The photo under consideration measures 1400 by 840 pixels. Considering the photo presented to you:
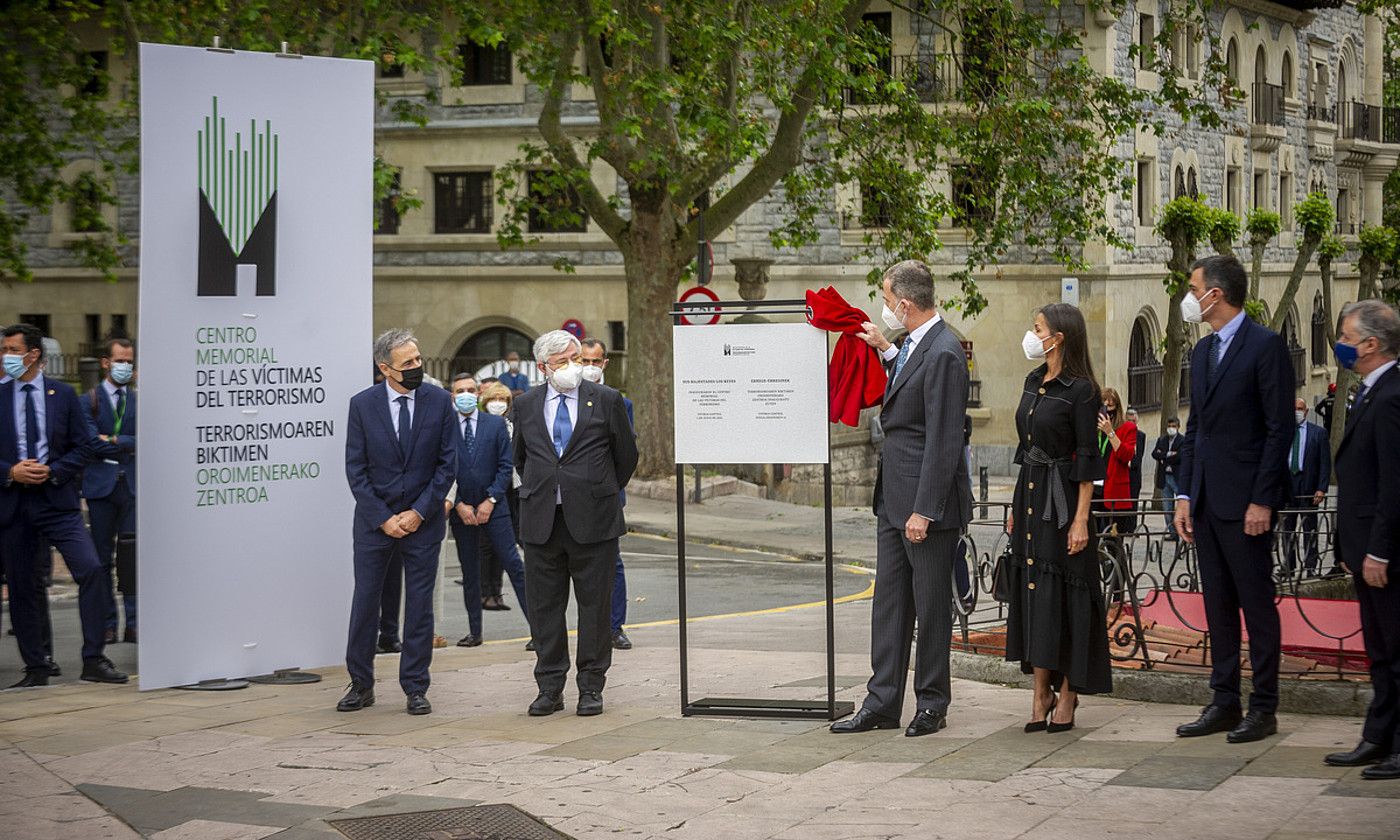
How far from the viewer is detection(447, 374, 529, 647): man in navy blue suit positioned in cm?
1313

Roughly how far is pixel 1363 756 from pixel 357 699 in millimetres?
5348

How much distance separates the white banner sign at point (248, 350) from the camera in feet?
34.0

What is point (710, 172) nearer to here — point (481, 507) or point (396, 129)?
point (481, 507)

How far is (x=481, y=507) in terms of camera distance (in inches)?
502

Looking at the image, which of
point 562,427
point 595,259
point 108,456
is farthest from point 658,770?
point 595,259

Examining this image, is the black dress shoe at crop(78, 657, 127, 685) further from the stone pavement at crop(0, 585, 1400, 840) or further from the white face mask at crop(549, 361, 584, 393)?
the white face mask at crop(549, 361, 584, 393)

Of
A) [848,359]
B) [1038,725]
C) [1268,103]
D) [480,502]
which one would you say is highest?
[1268,103]

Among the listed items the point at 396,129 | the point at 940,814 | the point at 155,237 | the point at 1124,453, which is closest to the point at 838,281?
the point at 396,129

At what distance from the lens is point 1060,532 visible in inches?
328

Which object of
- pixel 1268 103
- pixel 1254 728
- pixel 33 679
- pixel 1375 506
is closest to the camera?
pixel 1375 506

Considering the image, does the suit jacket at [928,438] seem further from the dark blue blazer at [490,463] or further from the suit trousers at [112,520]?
the suit trousers at [112,520]

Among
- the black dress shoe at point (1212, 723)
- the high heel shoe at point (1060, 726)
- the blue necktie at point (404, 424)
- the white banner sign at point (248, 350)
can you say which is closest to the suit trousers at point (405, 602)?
the blue necktie at point (404, 424)

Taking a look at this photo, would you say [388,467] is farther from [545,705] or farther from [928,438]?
[928,438]

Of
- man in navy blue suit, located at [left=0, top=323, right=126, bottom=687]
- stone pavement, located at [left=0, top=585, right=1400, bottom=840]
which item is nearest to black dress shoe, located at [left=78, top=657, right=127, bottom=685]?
man in navy blue suit, located at [left=0, top=323, right=126, bottom=687]
